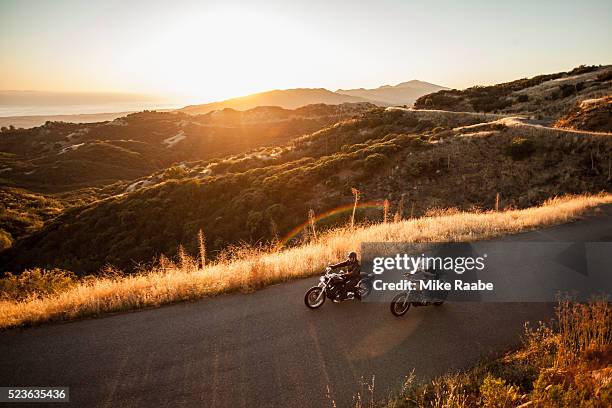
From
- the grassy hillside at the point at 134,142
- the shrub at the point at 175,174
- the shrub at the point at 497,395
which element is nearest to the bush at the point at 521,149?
the shrub at the point at 497,395

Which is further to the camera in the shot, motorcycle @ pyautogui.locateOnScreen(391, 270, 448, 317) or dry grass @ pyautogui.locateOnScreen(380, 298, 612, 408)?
motorcycle @ pyautogui.locateOnScreen(391, 270, 448, 317)

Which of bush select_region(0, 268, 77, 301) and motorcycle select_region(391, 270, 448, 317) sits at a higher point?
motorcycle select_region(391, 270, 448, 317)

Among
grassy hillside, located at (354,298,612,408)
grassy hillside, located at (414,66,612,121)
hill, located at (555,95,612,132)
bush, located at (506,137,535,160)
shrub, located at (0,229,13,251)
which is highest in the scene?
grassy hillside, located at (414,66,612,121)

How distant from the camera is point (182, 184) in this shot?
4381cm

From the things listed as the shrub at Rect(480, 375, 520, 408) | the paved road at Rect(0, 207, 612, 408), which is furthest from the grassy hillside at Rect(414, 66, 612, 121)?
the shrub at Rect(480, 375, 520, 408)

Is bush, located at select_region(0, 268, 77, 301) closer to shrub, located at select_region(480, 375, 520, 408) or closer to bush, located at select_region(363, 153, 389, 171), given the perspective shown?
shrub, located at select_region(480, 375, 520, 408)

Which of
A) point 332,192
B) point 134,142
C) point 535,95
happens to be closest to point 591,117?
point 535,95

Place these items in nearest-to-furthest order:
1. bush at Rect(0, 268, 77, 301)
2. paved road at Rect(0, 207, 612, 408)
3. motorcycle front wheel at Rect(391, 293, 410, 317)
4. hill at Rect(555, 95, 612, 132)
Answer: paved road at Rect(0, 207, 612, 408), motorcycle front wheel at Rect(391, 293, 410, 317), bush at Rect(0, 268, 77, 301), hill at Rect(555, 95, 612, 132)

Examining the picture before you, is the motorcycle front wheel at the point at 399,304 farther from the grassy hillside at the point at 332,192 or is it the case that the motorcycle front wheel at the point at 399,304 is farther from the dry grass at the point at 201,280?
the grassy hillside at the point at 332,192

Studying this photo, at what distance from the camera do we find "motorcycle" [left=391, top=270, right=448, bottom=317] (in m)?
6.86

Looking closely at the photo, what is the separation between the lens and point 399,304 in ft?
22.6

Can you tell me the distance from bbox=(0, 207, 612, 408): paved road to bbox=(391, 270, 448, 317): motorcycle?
0.19m

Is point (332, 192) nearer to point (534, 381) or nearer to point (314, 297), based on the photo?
point (314, 297)

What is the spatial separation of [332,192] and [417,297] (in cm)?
2562
